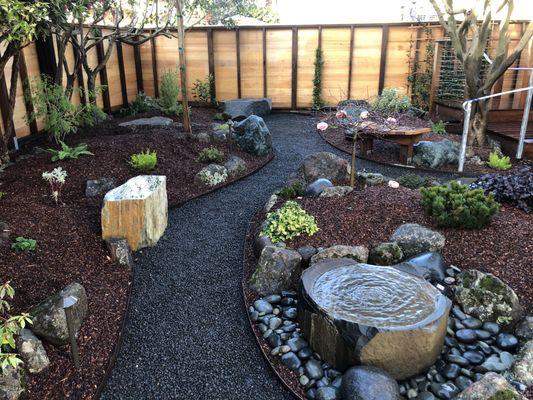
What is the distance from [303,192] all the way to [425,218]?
1.95 m

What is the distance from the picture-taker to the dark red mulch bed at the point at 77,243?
11.7 ft

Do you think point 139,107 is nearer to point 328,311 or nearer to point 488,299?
point 328,311

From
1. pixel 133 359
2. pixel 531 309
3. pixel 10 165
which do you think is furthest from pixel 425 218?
pixel 10 165

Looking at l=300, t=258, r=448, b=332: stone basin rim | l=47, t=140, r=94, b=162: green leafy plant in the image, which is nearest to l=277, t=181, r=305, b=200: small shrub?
l=300, t=258, r=448, b=332: stone basin rim

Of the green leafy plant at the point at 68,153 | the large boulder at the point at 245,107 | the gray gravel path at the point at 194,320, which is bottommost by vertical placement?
the gray gravel path at the point at 194,320

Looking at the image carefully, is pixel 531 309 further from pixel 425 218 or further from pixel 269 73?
pixel 269 73

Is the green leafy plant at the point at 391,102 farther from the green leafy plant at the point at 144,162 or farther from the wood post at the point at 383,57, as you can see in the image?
the green leafy plant at the point at 144,162

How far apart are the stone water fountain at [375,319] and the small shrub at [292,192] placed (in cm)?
242

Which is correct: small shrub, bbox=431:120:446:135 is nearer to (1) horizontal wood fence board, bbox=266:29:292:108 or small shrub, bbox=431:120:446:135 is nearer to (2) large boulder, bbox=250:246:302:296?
(1) horizontal wood fence board, bbox=266:29:292:108

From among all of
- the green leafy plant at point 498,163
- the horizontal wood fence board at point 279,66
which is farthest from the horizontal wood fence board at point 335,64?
the green leafy plant at point 498,163

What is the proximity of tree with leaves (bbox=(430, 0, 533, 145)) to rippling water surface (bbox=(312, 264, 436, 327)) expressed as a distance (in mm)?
6175

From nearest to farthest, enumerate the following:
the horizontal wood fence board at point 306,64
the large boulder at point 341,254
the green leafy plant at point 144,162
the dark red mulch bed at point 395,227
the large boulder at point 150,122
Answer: the dark red mulch bed at point 395,227
the large boulder at point 341,254
the green leafy plant at point 144,162
the large boulder at point 150,122
the horizontal wood fence board at point 306,64

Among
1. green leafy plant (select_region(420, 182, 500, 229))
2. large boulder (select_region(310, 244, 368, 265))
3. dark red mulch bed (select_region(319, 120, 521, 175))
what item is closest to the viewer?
large boulder (select_region(310, 244, 368, 265))

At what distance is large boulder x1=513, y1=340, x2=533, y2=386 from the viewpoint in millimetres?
3383
